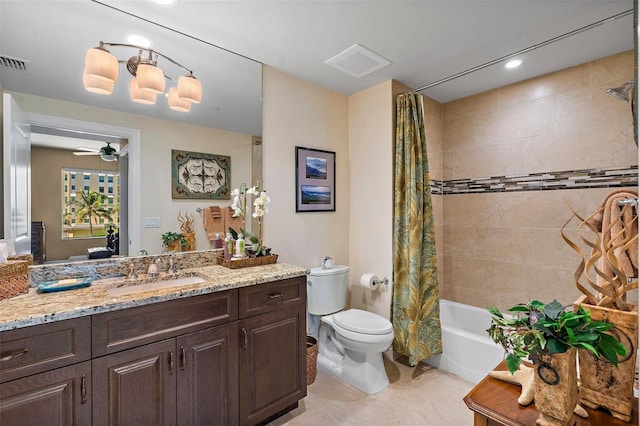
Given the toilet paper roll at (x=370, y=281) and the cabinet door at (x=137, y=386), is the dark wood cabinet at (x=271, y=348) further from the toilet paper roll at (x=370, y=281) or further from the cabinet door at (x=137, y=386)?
the toilet paper roll at (x=370, y=281)

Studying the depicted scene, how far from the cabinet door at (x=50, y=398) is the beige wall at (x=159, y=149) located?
31.0 inches

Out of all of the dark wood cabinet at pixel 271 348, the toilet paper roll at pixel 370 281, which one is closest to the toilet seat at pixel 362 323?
the toilet paper roll at pixel 370 281

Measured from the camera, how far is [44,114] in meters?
→ 1.55

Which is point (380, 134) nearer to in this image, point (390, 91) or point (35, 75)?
point (390, 91)

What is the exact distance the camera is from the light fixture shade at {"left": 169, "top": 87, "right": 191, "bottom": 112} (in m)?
1.91

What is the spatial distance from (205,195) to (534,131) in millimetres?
2721

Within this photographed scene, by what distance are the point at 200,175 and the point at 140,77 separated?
648 millimetres

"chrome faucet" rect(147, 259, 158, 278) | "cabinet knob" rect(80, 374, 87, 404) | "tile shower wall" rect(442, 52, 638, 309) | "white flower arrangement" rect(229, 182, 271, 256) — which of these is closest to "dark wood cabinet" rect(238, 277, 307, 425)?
"white flower arrangement" rect(229, 182, 271, 256)

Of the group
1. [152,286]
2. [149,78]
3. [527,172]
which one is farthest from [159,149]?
[527,172]

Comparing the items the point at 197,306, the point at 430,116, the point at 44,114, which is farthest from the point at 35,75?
the point at 430,116

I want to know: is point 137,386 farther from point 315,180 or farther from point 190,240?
point 315,180

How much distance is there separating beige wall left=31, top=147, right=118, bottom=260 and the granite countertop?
0.23 meters

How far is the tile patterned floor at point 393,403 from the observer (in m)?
1.87

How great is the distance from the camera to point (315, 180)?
2.62m
